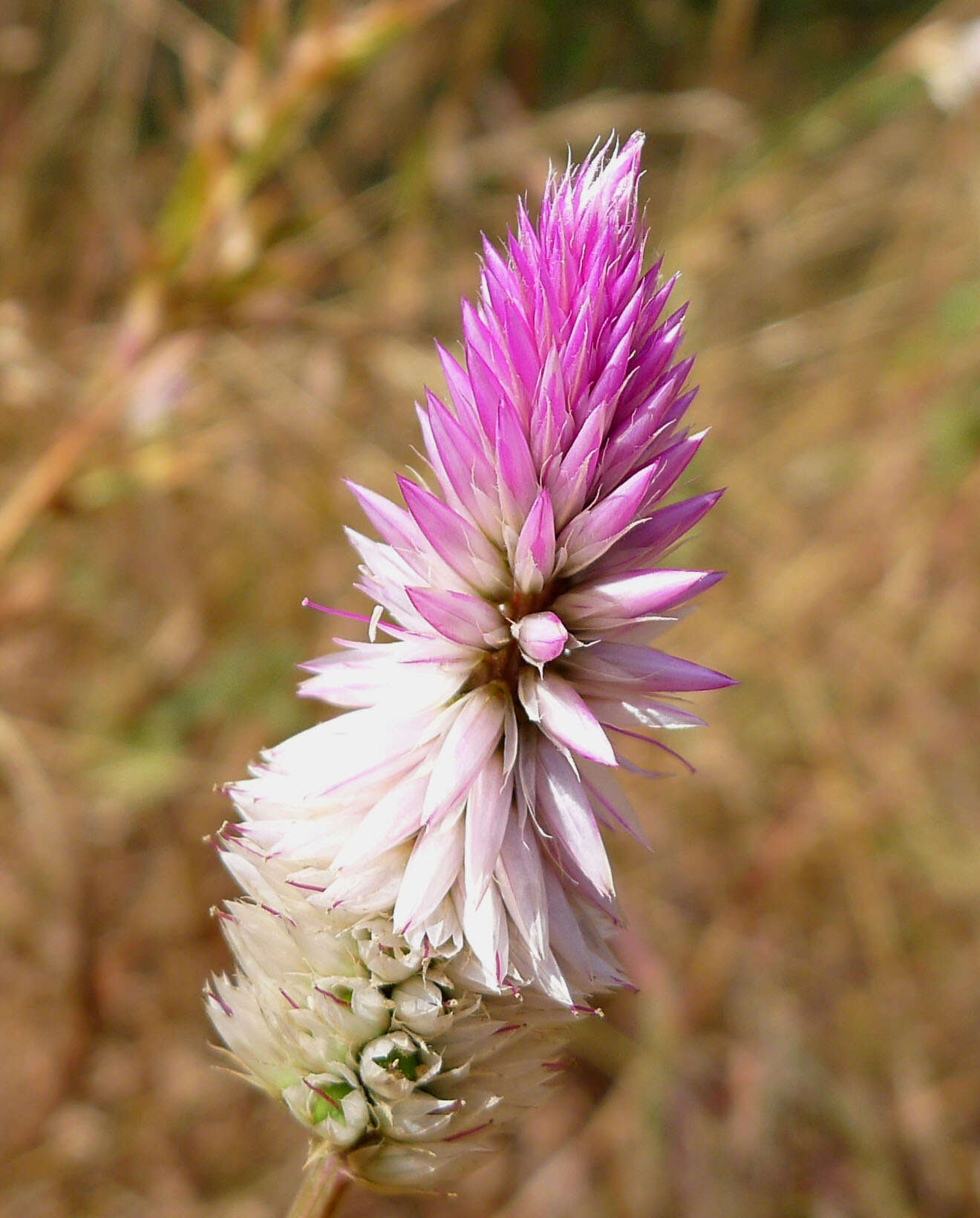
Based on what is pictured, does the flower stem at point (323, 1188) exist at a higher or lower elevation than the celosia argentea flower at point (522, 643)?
lower

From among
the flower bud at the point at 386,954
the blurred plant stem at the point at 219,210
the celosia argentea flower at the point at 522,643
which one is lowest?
the flower bud at the point at 386,954

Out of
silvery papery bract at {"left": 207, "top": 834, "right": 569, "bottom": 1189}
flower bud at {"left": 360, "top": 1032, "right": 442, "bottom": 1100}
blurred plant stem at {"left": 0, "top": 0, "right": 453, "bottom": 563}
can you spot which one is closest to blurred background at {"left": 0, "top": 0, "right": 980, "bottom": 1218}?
blurred plant stem at {"left": 0, "top": 0, "right": 453, "bottom": 563}

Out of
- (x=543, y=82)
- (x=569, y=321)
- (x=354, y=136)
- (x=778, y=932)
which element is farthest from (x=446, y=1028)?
(x=543, y=82)

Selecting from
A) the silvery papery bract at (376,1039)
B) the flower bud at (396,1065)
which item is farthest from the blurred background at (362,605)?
the flower bud at (396,1065)

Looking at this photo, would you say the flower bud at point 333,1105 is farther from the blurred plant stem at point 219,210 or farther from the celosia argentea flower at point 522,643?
the blurred plant stem at point 219,210

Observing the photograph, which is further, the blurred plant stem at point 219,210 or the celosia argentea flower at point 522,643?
the blurred plant stem at point 219,210

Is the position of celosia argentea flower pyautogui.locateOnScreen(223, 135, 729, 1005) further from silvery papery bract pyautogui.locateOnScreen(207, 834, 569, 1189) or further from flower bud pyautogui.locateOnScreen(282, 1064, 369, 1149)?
flower bud pyautogui.locateOnScreen(282, 1064, 369, 1149)

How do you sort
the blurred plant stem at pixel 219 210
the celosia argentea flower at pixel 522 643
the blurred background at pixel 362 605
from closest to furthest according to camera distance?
the celosia argentea flower at pixel 522 643, the blurred plant stem at pixel 219 210, the blurred background at pixel 362 605

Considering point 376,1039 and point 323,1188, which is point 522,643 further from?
point 323,1188
